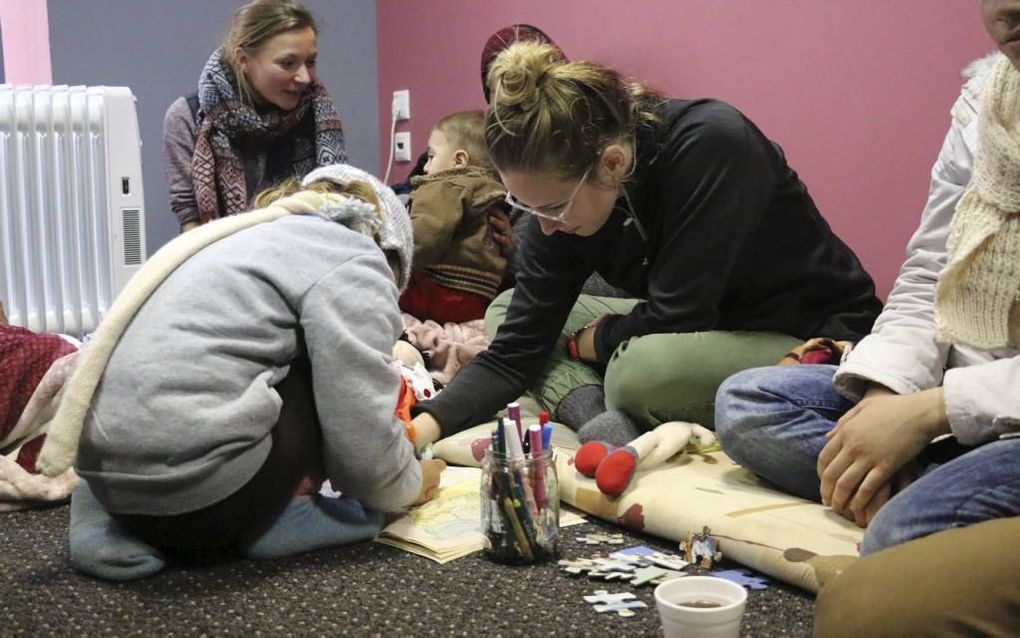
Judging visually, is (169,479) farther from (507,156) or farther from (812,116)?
(812,116)

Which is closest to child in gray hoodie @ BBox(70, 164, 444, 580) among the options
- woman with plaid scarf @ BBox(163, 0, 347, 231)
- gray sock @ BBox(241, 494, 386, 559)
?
gray sock @ BBox(241, 494, 386, 559)

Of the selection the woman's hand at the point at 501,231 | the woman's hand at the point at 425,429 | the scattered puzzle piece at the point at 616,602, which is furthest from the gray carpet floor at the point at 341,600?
the woman's hand at the point at 501,231

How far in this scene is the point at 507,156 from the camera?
1574mm

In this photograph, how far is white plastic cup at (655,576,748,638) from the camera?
921mm

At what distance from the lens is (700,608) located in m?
0.94

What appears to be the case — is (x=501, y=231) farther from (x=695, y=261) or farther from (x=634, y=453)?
(x=634, y=453)

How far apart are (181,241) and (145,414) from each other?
230 mm

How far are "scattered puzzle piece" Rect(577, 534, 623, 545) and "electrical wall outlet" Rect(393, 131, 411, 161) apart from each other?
2315mm

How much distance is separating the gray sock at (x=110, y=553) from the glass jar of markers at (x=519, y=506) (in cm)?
40

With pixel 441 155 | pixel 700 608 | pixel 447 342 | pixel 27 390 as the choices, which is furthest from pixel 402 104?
pixel 700 608

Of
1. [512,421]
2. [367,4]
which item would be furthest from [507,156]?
[367,4]

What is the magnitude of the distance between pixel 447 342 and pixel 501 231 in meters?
0.34

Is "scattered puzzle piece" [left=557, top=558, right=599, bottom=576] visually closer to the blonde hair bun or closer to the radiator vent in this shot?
the blonde hair bun

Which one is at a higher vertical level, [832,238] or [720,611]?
[832,238]
